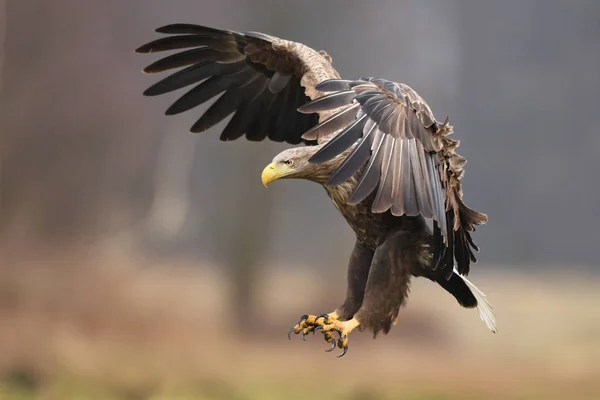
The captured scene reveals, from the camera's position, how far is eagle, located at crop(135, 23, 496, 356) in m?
2.02

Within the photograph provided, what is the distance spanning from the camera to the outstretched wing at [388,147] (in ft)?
6.46

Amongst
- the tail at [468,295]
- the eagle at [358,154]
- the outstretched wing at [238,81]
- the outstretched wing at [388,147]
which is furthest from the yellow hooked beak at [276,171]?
the tail at [468,295]

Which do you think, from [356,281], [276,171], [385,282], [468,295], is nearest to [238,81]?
[276,171]

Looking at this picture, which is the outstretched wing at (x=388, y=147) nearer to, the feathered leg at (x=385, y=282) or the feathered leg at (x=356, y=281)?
the feathered leg at (x=385, y=282)

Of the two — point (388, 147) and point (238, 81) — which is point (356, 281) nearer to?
point (388, 147)

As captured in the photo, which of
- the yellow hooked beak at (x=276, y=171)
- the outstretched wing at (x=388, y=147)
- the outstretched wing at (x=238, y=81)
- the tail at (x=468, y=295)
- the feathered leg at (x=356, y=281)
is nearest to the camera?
the outstretched wing at (x=388, y=147)

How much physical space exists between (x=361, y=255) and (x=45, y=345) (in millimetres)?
3508

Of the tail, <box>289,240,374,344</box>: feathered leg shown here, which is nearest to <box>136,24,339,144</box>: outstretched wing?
<box>289,240,374,344</box>: feathered leg

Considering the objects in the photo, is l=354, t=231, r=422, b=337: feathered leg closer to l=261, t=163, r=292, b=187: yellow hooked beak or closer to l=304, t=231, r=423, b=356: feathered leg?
l=304, t=231, r=423, b=356: feathered leg

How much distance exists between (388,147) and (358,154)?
11 centimetres

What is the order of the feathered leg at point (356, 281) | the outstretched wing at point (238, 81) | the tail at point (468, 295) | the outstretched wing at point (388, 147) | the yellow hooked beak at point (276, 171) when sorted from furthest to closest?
the outstretched wing at point (238, 81)
the tail at point (468, 295)
the feathered leg at point (356, 281)
the yellow hooked beak at point (276, 171)
the outstretched wing at point (388, 147)

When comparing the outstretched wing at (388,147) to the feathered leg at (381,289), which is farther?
the feathered leg at (381,289)

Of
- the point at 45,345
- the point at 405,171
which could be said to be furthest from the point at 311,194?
the point at 405,171

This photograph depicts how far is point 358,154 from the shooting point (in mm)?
1986
